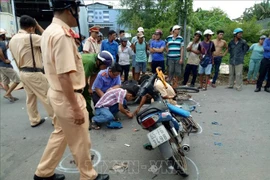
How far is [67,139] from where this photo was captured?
6.77 feet

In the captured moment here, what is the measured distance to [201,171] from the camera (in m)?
2.56

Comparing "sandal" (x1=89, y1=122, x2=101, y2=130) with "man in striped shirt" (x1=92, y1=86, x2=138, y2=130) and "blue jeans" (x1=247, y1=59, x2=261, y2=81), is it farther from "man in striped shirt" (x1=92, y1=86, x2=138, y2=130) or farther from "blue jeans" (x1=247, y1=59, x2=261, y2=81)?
"blue jeans" (x1=247, y1=59, x2=261, y2=81)

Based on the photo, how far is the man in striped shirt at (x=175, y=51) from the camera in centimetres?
613

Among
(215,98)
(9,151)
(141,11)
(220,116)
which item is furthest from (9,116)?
(141,11)

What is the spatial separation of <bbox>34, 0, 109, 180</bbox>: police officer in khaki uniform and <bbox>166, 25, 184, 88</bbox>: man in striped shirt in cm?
451

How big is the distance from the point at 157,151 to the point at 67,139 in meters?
1.41

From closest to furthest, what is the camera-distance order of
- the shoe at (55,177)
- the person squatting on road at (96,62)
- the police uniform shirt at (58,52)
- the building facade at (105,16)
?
the police uniform shirt at (58,52) → the shoe at (55,177) → the person squatting on road at (96,62) → the building facade at (105,16)

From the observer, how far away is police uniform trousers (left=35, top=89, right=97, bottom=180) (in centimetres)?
194

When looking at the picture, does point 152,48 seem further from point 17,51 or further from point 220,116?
point 17,51

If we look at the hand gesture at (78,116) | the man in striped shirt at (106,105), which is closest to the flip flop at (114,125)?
the man in striped shirt at (106,105)

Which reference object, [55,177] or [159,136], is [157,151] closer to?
[159,136]

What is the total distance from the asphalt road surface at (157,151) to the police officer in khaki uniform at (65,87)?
483 mm

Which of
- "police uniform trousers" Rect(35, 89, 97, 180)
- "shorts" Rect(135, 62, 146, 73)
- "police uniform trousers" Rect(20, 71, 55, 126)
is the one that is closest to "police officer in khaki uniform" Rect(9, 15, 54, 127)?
"police uniform trousers" Rect(20, 71, 55, 126)

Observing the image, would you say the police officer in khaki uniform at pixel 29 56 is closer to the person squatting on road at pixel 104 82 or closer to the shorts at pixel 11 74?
the person squatting on road at pixel 104 82
